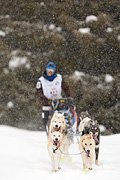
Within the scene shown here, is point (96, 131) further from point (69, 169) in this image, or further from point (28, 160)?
point (28, 160)

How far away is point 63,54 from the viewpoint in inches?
482

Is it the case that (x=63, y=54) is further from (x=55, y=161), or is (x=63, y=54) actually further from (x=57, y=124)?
(x=55, y=161)

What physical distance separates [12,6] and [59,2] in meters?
2.37

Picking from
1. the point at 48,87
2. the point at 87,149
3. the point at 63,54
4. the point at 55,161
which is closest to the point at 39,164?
the point at 55,161

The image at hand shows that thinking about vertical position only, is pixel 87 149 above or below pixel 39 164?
above

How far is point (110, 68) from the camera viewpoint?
39.2ft

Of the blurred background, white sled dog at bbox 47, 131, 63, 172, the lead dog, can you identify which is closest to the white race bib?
white sled dog at bbox 47, 131, 63, 172

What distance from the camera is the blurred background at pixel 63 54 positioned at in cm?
1152

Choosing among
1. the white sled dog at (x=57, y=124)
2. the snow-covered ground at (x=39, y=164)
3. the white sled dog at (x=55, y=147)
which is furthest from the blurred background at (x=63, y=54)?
the white sled dog at (x=55, y=147)

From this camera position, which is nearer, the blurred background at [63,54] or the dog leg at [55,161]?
the dog leg at [55,161]

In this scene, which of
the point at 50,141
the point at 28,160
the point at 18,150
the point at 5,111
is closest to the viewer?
the point at 50,141

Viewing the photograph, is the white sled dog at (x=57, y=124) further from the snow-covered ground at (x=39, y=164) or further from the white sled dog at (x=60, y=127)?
the snow-covered ground at (x=39, y=164)

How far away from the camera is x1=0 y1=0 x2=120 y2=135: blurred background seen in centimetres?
1152

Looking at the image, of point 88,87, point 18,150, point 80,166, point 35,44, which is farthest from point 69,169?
point 35,44
